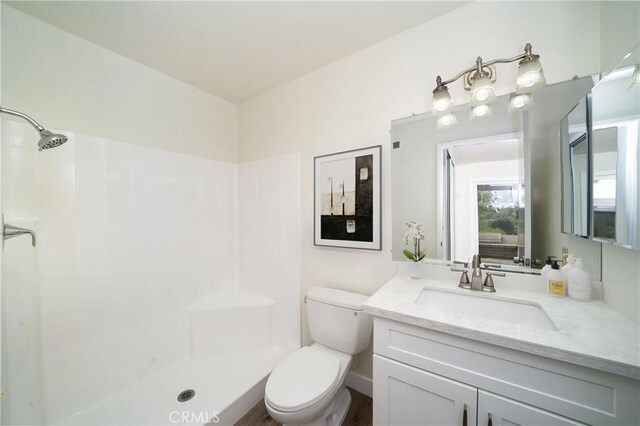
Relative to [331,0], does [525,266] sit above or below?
below

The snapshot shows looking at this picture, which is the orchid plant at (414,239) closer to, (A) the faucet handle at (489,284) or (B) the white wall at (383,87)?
(B) the white wall at (383,87)

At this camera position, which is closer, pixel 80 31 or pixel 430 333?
pixel 430 333

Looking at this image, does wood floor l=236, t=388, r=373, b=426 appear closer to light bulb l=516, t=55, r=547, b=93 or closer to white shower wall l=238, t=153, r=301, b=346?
white shower wall l=238, t=153, r=301, b=346

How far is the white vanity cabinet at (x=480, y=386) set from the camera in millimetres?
636

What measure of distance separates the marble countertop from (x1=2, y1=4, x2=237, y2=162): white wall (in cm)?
203

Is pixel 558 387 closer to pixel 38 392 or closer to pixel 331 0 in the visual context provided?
pixel 331 0

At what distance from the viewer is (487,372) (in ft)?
2.53

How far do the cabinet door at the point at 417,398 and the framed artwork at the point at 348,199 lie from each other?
0.74 metres

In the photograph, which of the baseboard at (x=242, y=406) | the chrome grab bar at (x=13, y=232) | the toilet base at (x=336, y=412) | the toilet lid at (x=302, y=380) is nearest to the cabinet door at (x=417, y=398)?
the toilet lid at (x=302, y=380)

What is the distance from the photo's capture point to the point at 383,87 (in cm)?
153

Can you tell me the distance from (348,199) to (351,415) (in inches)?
55.0

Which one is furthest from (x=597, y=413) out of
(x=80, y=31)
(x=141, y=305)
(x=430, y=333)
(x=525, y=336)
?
(x=80, y=31)

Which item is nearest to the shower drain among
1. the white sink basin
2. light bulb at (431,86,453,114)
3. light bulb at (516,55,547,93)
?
the white sink basin

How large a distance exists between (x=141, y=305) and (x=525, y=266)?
2.43 meters
